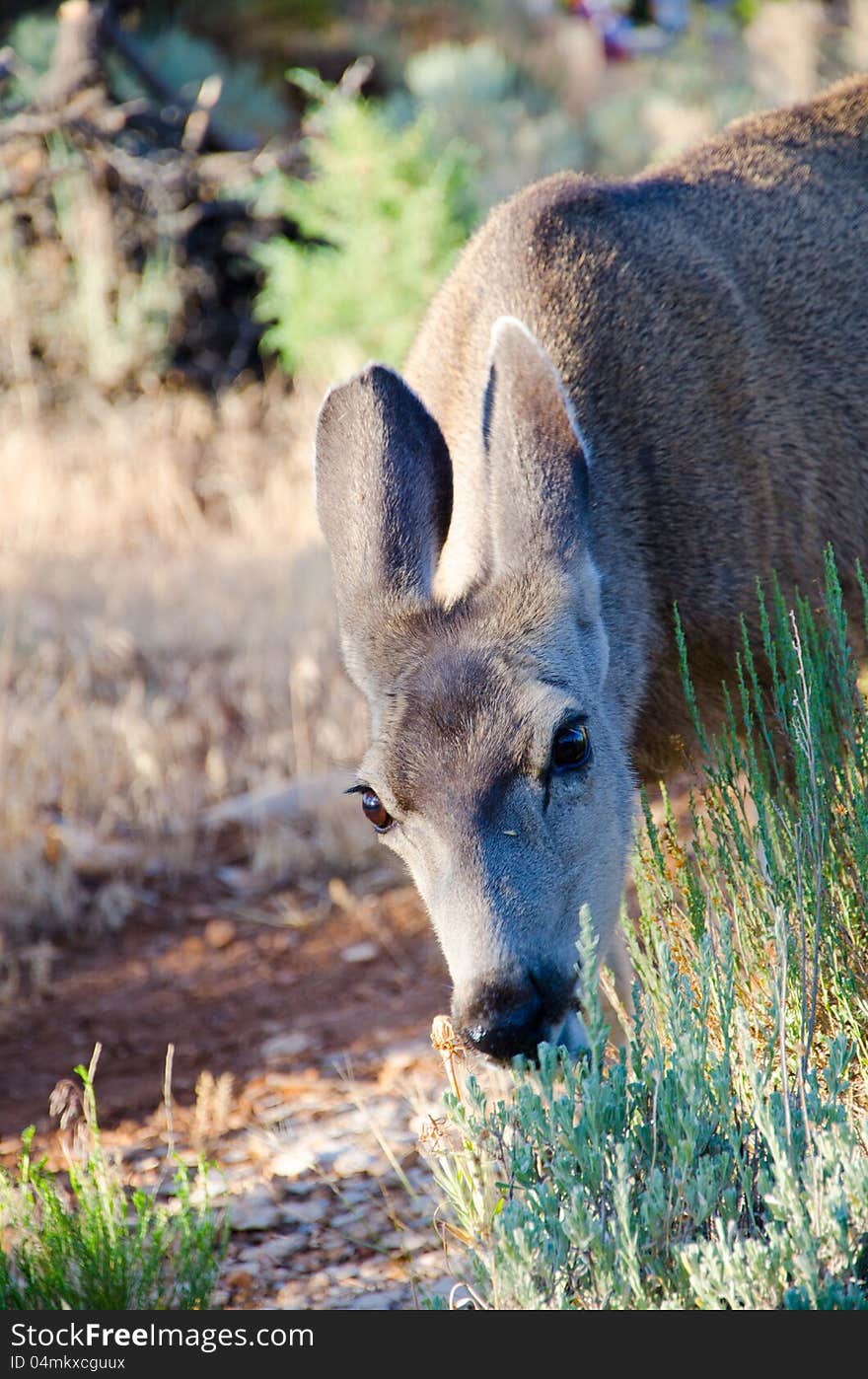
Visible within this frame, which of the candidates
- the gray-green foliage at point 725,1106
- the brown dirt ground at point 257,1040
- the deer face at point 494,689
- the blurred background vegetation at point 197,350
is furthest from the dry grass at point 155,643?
the gray-green foliage at point 725,1106

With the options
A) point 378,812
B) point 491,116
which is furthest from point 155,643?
point 491,116

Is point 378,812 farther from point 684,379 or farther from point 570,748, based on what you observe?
point 684,379

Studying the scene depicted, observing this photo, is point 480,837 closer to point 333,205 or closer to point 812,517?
point 812,517

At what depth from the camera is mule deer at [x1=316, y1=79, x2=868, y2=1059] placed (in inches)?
148

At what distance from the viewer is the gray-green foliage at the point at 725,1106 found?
2.97 metres

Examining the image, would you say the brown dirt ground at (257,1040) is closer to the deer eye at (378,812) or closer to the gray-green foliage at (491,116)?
the deer eye at (378,812)

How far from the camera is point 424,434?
14.7ft

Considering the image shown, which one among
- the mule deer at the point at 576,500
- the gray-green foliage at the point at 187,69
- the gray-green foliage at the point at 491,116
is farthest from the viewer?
the gray-green foliage at the point at 187,69

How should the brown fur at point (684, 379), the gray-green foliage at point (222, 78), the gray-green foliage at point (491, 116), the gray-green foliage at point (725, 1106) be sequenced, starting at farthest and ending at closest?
the gray-green foliage at point (222, 78) → the gray-green foliage at point (491, 116) → the brown fur at point (684, 379) → the gray-green foliage at point (725, 1106)

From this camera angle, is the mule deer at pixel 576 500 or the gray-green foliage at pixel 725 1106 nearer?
the gray-green foliage at pixel 725 1106

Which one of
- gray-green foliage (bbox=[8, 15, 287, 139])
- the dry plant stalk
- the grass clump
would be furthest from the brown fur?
gray-green foliage (bbox=[8, 15, 287, 139])

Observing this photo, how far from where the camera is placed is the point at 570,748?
3.94 meters

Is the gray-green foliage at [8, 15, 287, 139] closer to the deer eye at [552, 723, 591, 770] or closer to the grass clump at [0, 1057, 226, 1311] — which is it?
the deer eye at [552, 723, 591, 770]

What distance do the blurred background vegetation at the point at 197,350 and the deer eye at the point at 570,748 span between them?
10.2ft
